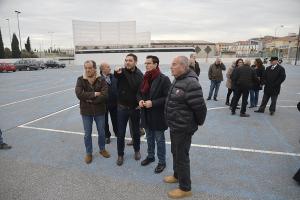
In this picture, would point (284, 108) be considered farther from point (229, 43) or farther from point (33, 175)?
point (229, 43)

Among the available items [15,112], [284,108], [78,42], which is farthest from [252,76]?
[78,42]

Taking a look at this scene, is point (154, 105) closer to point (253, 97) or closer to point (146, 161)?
point (146, 161)

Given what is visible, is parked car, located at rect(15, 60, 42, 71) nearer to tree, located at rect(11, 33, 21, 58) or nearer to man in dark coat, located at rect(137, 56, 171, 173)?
tree, located at rect(11, 33, 21, 58)

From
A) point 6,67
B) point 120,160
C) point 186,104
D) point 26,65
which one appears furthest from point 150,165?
point 26,65

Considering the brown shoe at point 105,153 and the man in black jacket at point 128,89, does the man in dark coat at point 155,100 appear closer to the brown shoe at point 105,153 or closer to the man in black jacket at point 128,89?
the man in black jacket at point 128,89

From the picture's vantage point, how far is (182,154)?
11.6 ft

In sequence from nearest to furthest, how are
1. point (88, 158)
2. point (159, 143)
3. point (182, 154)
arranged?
point (182, 154) < point (159, 143) < point (88, 158)

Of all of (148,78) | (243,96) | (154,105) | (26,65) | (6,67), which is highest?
(148,78)

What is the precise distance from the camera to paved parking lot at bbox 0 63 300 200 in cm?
371

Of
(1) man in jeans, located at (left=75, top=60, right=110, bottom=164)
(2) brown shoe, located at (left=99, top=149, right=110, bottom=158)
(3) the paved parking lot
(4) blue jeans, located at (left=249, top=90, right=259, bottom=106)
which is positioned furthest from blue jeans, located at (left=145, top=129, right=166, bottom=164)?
(4) blue jeans, located at (left=249, top=90, right=259, bottom=106)

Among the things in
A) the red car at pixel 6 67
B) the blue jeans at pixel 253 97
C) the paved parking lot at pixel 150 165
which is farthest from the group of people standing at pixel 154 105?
the red car at pixel 6 67

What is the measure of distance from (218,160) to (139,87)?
199 centimetres

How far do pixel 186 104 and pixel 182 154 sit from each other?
720 mm

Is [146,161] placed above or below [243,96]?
below
